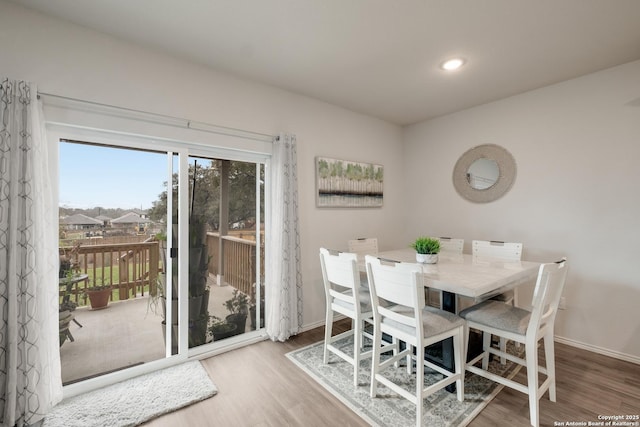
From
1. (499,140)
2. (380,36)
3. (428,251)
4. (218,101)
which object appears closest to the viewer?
(380,36)

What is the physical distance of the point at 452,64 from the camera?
2.53m

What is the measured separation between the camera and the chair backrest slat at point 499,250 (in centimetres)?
279

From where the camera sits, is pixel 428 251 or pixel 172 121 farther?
pixel 428 251

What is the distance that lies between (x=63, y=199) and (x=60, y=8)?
128cm

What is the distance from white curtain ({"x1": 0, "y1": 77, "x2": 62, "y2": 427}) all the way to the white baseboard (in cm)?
440

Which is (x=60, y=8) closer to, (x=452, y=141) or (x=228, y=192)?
(x=228, y=192)

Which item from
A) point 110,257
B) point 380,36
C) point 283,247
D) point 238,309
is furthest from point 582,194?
point 110,257

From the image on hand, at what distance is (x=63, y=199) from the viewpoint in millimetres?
2061

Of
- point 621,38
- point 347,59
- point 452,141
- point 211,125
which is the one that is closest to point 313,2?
point 347,59

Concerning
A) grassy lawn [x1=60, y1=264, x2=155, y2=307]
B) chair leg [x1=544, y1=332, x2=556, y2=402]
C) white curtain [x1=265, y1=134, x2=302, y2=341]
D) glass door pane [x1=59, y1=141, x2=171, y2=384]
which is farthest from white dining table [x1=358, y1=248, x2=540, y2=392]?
grassy lawn [x1=60, y1=264, x2=155, y2=307]

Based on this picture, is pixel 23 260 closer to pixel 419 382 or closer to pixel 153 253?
pixel 153 253

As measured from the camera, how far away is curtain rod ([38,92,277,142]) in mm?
1965

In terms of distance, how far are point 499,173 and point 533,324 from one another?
7.06ft

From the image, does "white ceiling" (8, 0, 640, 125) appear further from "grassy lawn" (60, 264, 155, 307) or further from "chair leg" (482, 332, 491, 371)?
"chair leg" (482, 332, 491, 371)
